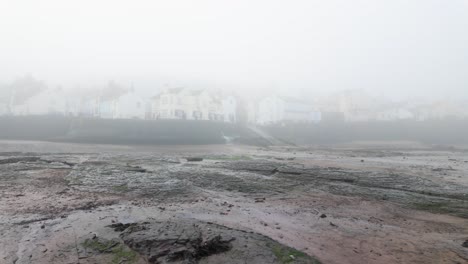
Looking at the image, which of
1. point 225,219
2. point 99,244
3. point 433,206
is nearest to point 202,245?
point 99,244

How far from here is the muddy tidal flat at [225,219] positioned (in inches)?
244

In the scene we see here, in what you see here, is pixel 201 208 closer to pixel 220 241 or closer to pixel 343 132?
pixel 220 241

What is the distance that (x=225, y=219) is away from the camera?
8.46m

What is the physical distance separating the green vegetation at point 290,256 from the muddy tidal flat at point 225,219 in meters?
0.02

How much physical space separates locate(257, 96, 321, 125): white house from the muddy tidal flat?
7737cm

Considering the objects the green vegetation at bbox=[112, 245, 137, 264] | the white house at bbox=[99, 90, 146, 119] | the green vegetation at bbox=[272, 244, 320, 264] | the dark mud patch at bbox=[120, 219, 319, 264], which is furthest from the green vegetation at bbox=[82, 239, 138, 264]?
the white house at bbox=[99, 90, 146, 119]

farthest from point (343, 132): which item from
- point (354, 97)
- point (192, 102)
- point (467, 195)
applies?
point (467, 195)

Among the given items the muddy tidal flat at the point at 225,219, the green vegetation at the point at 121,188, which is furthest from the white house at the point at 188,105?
the green vegetation at the point at 121,188

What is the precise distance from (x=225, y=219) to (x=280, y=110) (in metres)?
87.2

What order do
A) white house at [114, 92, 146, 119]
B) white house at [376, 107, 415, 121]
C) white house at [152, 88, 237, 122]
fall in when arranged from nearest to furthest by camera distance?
white house at [152, 88, 237, 122], white house at [114, 92, 146, 119], white house at [376, 107, 415, 121]

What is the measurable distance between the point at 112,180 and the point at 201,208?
229 inches

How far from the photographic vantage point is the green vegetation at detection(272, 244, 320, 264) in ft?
19.7

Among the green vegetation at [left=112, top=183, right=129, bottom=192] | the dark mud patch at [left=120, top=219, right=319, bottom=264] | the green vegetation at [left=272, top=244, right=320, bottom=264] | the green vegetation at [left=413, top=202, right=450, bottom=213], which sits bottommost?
the green vegetation at [left=413, top=202, right=450, bottom=213]

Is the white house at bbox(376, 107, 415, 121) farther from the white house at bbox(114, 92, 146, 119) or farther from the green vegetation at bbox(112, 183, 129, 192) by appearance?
the green vegetation at bbox(112, 183, 129, 192)
